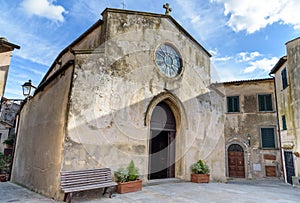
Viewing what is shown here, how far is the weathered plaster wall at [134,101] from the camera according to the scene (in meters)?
6.10

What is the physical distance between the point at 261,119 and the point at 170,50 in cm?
1101

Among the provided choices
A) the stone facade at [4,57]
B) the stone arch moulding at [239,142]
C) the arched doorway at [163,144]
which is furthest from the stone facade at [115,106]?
the stone arch moulding at [239,142]

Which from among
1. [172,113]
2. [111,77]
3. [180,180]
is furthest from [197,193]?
[111,77]

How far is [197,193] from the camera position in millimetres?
6586

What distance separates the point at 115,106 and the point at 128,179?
234 cm

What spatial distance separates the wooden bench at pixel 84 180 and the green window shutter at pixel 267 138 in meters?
14.1

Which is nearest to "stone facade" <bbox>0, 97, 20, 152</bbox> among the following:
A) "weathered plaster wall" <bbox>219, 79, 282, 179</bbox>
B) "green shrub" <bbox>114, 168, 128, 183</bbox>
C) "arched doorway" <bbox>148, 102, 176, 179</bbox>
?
"arched doorway" <bbox>148, 102, 176, 179</bbox>

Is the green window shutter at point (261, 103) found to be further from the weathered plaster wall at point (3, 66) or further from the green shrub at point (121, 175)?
the weathered plaster wall at point (3, 66)

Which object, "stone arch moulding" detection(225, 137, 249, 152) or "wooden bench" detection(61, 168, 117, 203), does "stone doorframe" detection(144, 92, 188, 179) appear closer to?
"wooden bench" detection(61, 168, 117, 203)

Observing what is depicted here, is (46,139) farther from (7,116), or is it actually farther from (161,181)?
(7,116)

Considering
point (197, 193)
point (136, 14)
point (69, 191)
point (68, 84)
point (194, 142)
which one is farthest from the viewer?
point (194, 142)

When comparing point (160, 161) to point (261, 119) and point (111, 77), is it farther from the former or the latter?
point (261, 119)

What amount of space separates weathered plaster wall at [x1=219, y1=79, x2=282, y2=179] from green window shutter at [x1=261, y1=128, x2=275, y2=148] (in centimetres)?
28

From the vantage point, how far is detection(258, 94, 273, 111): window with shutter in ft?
53.6
